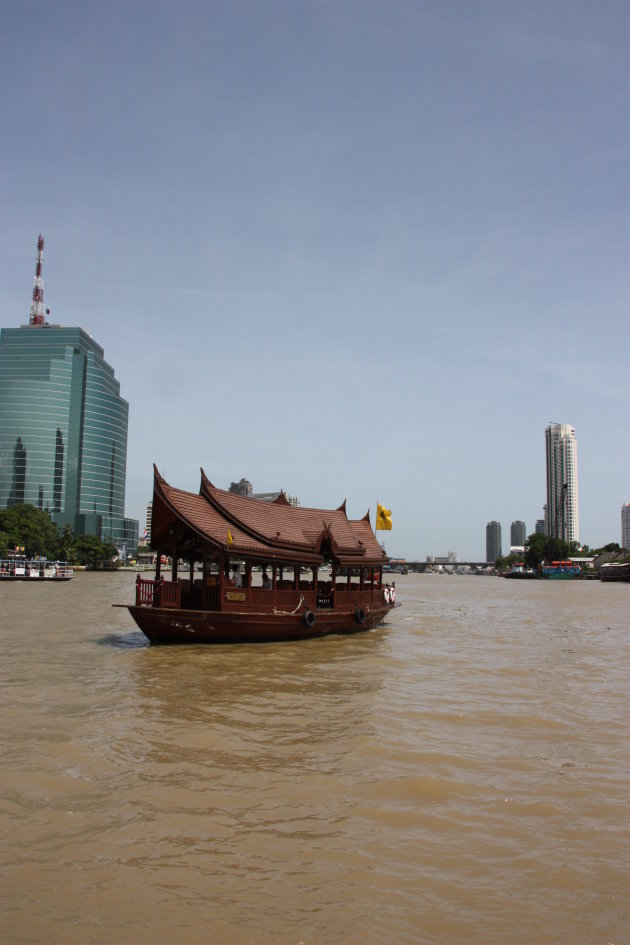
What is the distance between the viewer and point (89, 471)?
440 ft

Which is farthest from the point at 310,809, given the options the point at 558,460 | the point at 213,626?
the point at 558,460

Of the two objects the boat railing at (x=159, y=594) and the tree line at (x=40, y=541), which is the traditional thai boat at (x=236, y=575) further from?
the tree line at (x=40, y=541)

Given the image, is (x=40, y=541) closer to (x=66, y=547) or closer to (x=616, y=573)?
(x=66, y=547)

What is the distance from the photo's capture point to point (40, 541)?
279 ft

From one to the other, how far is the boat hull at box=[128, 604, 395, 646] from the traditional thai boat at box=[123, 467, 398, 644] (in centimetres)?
3

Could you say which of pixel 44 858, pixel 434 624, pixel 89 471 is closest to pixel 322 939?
pixel 44 858

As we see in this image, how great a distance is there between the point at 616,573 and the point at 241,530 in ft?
294

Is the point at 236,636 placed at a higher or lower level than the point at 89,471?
lower

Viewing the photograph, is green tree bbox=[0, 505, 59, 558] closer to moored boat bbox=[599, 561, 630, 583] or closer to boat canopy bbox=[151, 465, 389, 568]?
boat canopy bbox=[151, 465, 389, 568]

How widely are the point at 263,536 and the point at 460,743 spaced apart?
10.9 m

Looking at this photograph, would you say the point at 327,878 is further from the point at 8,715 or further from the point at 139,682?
the point at 139,682

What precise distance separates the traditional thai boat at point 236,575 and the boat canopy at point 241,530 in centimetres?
3

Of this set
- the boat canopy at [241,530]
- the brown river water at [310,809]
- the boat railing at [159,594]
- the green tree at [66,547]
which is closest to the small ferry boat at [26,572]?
the green tree at [66,547]

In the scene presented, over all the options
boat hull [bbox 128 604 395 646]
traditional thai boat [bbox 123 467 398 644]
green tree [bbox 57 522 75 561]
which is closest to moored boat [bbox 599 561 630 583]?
green tree [bbox 57 522 75 561]
